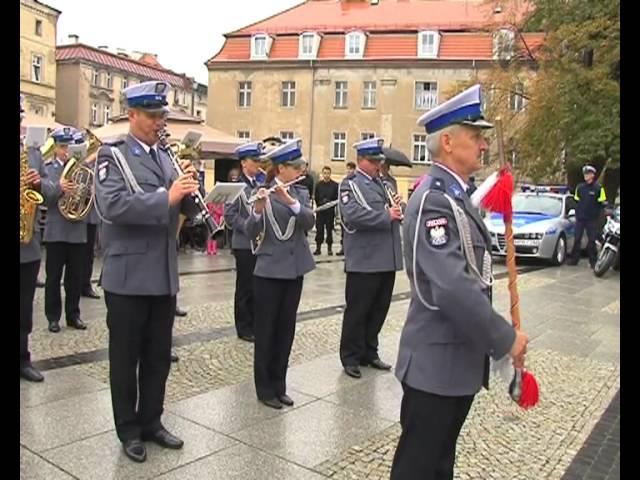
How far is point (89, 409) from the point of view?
492 centimetres

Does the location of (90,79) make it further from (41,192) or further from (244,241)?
(41,192)

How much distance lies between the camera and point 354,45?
44094 mm

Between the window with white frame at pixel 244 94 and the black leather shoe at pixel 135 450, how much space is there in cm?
4352

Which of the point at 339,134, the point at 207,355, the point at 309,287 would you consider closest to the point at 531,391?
the point at 207,355

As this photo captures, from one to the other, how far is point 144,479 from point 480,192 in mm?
2448

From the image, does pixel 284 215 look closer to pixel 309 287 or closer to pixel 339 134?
pixel 309 287

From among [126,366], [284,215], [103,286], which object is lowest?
[126,366]

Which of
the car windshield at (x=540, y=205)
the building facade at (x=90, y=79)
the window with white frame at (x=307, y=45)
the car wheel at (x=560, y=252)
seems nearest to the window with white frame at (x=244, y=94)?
the window with white frame at (x=307, y=45)

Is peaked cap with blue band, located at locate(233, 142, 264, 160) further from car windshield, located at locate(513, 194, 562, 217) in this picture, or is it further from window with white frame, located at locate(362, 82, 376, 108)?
window with white frame, located at locate(362, 82, 376, 108)

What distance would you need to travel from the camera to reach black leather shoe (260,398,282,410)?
16.9ft

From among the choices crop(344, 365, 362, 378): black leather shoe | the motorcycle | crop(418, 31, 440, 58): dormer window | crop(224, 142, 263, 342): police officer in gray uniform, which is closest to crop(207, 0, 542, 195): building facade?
crop(418, 31, 440, 58): dormer window

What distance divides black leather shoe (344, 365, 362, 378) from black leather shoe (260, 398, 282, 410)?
1.04 metres

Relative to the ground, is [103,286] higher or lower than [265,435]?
higher

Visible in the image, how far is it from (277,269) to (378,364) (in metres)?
1.70
